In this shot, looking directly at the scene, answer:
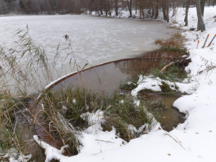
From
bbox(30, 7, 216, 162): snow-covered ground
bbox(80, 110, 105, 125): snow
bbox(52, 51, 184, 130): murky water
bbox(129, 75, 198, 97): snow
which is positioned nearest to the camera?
bbox(30, 7, 216, 162): snow-covered ground

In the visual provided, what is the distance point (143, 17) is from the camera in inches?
744

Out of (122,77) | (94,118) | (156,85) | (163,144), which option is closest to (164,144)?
(163,144)

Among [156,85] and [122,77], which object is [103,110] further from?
[122,77]

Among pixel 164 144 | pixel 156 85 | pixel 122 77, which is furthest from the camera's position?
pixel 122 77

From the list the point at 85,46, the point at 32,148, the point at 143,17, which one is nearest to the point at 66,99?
the point at 32,148

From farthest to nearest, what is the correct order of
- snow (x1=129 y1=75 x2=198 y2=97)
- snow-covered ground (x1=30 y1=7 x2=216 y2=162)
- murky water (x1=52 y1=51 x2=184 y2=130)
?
snow (x1=129 y1=75 x2=198 y2=97)
murky water (x1=52 y1=51 x2=184 y2=130)
snow-covered ground (x1=30 y1=7 x2=216 y2=162)

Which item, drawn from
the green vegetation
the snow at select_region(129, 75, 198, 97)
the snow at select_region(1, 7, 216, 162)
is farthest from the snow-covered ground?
the snow at select_region(129, 75, 198, 97)

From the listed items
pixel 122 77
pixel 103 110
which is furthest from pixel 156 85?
pixel 103 110

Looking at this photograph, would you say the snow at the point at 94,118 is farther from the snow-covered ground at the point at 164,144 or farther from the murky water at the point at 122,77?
the murky water at the point at 122,77

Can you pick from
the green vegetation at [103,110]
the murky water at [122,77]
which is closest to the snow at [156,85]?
the murky water at [122,77]

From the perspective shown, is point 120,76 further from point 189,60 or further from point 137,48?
point 137,48

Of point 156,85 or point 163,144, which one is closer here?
point 163,144

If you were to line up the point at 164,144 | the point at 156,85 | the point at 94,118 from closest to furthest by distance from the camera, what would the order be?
the point at 164,144 < the point at 94,118 < the point at 156,85

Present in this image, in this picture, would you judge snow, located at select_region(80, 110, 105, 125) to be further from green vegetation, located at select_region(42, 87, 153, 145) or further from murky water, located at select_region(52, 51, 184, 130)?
murky water, located at select_region(52, 51, 184, 130)
